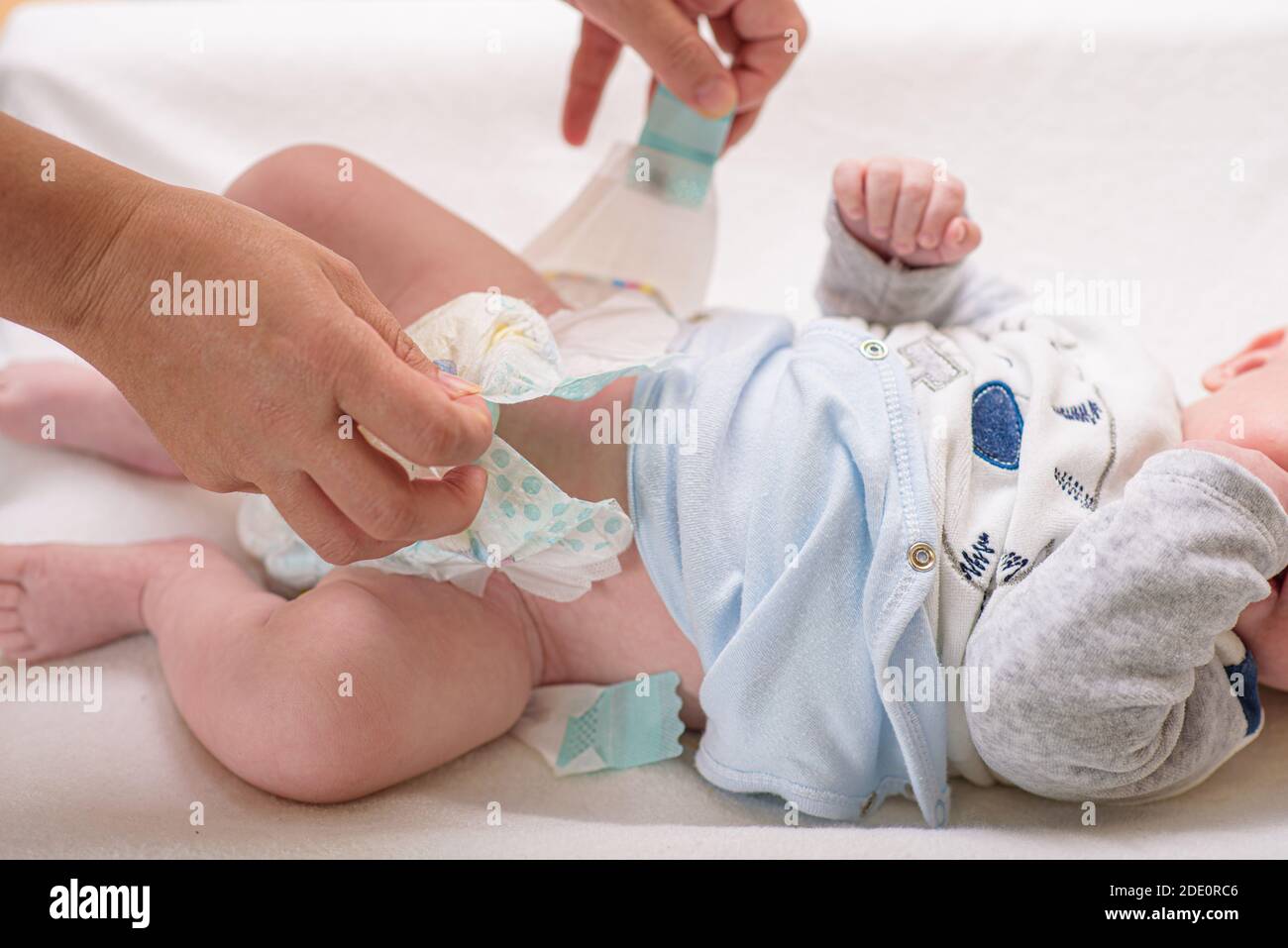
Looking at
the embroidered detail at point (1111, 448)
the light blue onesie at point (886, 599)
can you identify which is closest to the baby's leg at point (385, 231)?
the light blue onesie at point (886, 599)

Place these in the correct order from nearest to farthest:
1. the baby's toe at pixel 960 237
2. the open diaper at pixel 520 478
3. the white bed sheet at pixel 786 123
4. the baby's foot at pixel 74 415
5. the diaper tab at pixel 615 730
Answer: the open diaper at pixel 520 478 < the diaper tab at pixel 615 730 < the baby's toe at pixel 960 237 < the baby's foot at pixel 74 415 < the white bed sheet at pixel 786 123

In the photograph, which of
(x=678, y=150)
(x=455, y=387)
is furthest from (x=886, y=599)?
(x=678, y=150)

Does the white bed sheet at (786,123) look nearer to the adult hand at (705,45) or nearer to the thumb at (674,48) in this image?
the adult hand at (705,45)

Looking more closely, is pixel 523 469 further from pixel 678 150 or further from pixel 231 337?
pixel 678 150

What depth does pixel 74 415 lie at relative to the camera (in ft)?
4.14

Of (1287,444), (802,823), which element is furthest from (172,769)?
(1287,444)

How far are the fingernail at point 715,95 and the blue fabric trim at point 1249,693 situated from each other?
2.29 feet

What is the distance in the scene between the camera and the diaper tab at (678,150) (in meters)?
1.29

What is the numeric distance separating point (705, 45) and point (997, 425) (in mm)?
466

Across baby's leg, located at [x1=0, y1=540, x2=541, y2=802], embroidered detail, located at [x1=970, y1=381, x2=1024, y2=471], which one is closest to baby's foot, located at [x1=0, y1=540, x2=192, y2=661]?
baby's leg, located at [x1=0, y1=540, x2=541, y2=802]

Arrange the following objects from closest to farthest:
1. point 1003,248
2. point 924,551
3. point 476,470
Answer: point 476,470 < point 924,551 < point 1003,248

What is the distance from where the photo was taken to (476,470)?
0.81 meters

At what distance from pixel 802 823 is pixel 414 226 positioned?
0.69 m

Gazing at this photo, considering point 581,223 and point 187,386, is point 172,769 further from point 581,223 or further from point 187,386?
point 581,223
